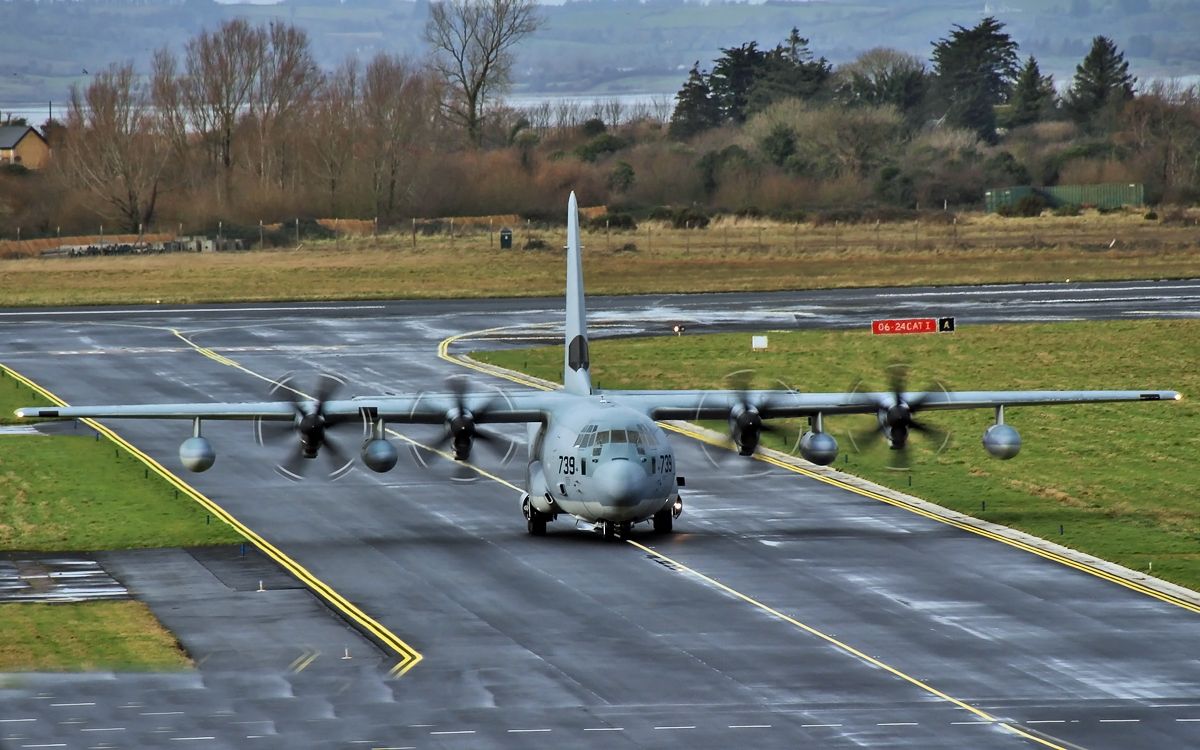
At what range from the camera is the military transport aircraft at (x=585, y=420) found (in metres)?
41.9

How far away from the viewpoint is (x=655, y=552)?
43656mm

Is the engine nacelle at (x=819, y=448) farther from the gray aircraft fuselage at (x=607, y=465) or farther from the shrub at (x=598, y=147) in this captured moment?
the shrub at (x=598, y=147)

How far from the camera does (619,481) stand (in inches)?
1614

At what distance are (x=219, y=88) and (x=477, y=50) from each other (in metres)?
31.4

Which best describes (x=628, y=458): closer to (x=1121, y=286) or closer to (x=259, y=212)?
(x=1121, y=286)

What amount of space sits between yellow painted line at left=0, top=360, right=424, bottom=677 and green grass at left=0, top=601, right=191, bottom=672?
12.7 feet

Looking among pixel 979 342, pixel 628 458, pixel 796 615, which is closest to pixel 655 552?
pixel 628 458

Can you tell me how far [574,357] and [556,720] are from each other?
17651mm

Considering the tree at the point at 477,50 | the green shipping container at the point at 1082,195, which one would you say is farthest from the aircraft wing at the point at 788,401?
the tree at the point at 477,50

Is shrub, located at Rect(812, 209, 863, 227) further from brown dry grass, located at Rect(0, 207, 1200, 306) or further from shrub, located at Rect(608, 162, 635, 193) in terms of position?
shrub, located at Rect(608, 162, 635, 193)

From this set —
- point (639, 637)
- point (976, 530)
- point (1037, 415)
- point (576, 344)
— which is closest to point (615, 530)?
point (576, 344)

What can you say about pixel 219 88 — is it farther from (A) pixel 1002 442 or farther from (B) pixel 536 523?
(A) pixel 1002 442

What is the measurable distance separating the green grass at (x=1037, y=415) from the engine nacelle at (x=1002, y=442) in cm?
214

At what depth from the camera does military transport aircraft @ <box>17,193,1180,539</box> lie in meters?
41.9
